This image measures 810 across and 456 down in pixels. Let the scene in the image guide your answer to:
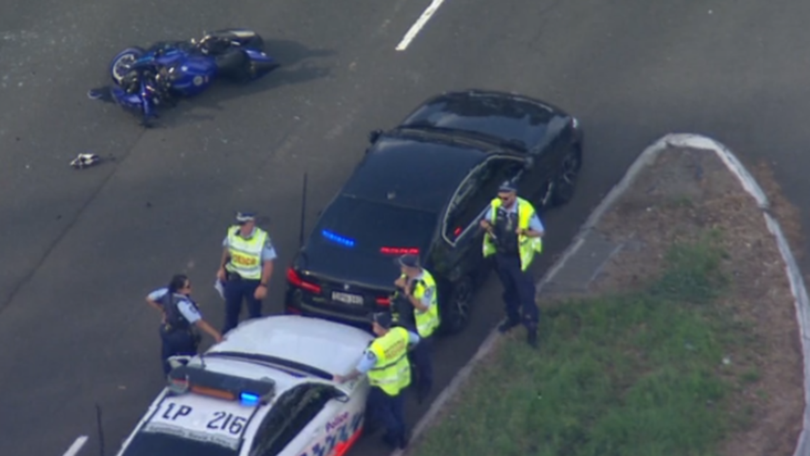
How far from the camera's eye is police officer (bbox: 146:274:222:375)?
45.1 ft

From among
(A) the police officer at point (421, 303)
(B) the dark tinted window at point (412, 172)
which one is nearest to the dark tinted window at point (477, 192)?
(B) the dark tinted window at point (412, 172)

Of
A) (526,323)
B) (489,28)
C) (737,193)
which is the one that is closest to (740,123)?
(737,193)

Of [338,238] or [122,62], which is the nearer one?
[338,238]

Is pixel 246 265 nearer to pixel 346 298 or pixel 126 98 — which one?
pixel 346 298

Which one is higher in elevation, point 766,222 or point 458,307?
point 766,222

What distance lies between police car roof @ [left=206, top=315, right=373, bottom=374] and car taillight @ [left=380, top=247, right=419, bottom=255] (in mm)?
1017

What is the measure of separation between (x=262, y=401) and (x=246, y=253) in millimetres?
2812

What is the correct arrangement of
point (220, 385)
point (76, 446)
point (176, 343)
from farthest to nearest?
point (76, 446) < point (176, 343) < point (220, 385)

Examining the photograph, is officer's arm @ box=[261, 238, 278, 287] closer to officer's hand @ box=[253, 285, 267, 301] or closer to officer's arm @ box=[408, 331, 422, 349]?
officer's hand @ box=[253, 285, 267, 301]

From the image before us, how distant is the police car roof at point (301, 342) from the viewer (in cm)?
1330

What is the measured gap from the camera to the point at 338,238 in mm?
15062

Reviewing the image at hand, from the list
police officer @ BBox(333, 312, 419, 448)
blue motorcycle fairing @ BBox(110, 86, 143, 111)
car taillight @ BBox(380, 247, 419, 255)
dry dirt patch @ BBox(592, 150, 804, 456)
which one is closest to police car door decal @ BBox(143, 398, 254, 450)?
police officer @ BBox(333, 312, 419, 448)

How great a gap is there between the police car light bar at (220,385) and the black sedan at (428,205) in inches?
93.7

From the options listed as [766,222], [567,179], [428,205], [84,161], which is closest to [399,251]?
[428,205]
